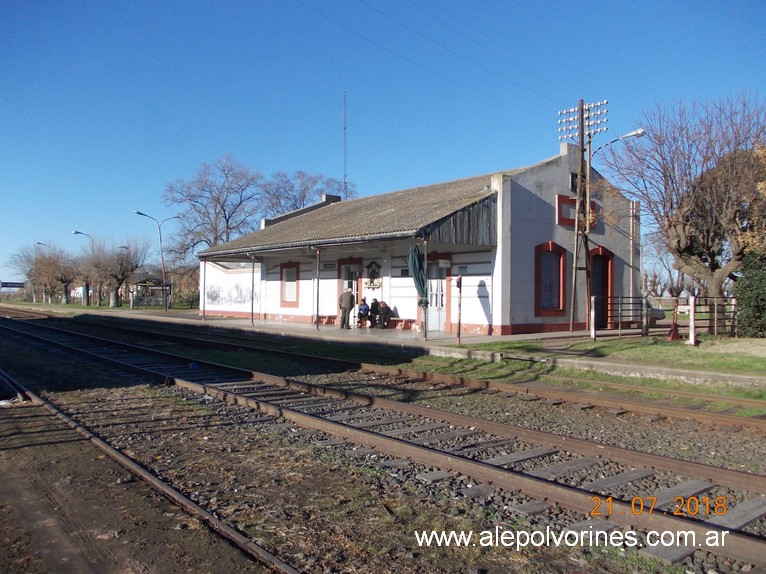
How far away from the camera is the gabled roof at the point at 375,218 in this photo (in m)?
19.8

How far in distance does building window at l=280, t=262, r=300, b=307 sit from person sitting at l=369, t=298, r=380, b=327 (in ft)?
21.8

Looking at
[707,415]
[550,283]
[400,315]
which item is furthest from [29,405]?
[550,283]

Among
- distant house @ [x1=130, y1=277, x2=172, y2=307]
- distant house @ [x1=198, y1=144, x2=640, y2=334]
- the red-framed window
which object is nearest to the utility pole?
distant house @ [x1=198, y1=144, x2=640, y2=334]

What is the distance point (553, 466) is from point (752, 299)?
16.0 m

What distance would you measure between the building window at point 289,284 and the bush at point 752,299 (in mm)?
19119

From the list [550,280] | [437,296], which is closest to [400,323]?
[437,296]

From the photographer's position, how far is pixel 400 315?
24.3 m

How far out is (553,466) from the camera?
610 cm

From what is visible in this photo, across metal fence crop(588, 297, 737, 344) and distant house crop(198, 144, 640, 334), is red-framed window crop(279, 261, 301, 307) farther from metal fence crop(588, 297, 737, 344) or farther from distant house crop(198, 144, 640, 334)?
metal fence crop(588, 297, 737, 344)

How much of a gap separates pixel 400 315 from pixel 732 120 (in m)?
14.0

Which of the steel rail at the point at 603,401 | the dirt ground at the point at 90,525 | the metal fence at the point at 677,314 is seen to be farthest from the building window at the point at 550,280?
the dirt ground at the point at 90,525

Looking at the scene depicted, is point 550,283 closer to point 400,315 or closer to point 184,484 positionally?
point 400,315

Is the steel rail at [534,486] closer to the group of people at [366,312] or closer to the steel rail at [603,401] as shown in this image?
the steel rail at [603,401]

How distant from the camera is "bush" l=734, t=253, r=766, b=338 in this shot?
18578 millimetres
